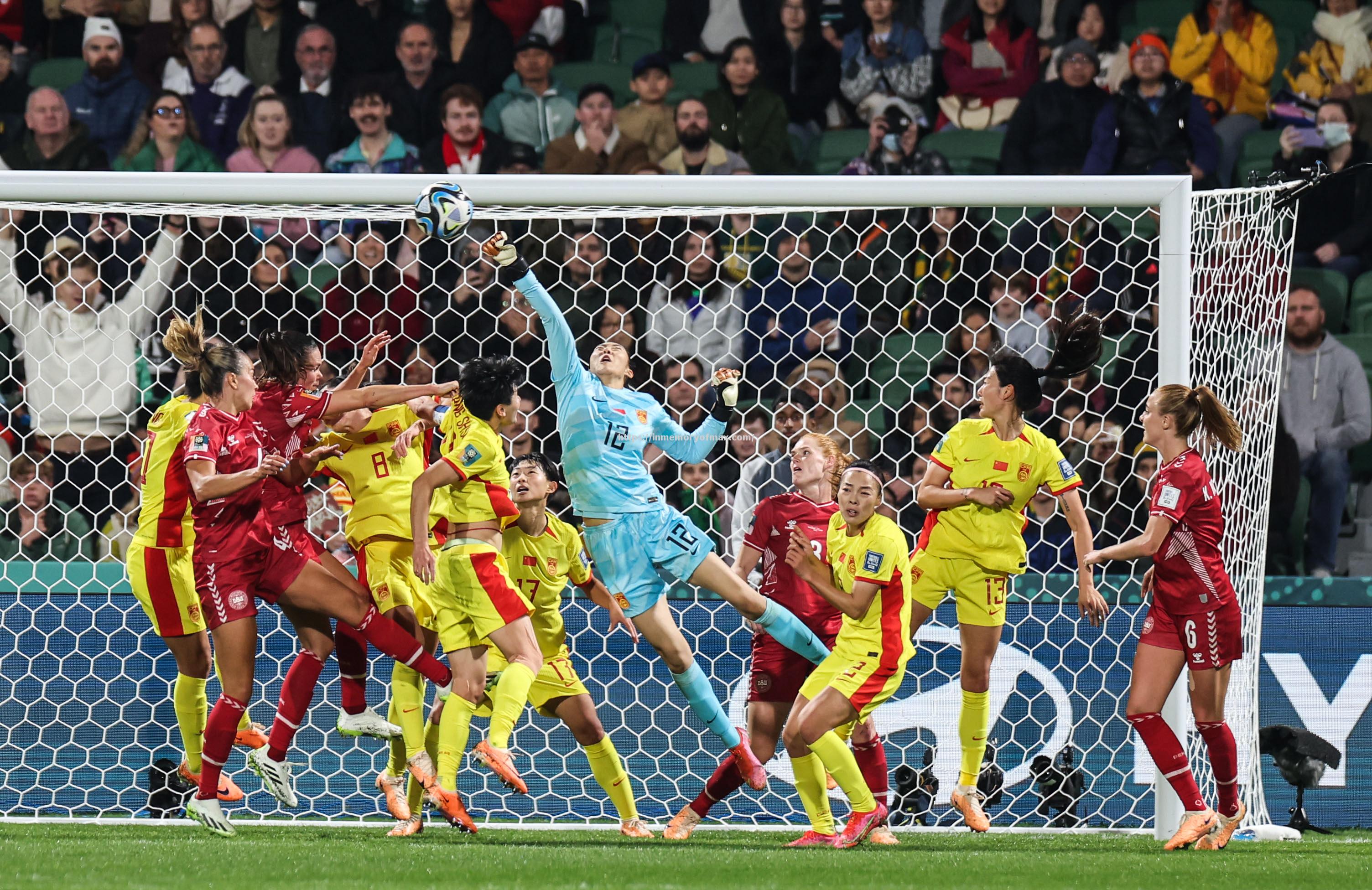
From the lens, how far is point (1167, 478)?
5.70 m

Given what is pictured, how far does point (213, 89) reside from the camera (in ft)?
33.3

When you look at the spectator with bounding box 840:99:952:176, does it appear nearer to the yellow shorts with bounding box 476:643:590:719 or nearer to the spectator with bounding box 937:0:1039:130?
the spectator with bounding box 937:0:1039:130

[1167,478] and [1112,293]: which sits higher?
[1112,293]

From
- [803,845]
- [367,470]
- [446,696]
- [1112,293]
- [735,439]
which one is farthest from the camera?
A: [1112,293]

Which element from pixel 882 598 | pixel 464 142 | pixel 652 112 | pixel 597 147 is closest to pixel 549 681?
pixel 882 598

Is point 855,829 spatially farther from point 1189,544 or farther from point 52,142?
point 52,142

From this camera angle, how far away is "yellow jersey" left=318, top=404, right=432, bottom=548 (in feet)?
21.2

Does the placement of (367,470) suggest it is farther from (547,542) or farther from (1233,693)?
(1233,693)

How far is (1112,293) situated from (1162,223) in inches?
82.7

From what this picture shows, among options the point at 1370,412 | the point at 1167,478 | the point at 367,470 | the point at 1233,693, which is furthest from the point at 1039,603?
the point at 367,470

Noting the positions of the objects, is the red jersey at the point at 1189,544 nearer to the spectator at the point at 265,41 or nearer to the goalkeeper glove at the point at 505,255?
the goalkeeper glove at the point at 505,255

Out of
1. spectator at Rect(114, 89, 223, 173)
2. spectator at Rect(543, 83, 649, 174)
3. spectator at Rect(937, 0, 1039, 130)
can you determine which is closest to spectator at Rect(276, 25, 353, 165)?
spectator at Rect(114, 89, 223, 173)

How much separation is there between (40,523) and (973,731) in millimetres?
4606

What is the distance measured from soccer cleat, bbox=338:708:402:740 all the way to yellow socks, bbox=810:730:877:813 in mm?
1794
